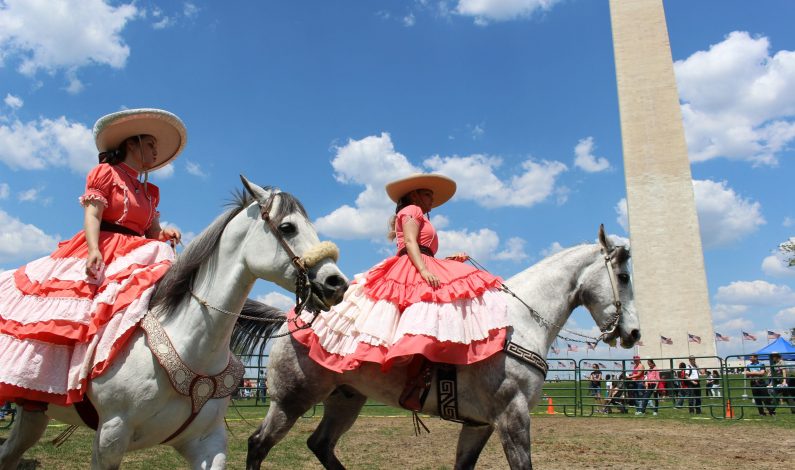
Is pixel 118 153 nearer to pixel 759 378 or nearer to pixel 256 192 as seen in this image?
pixel 256 192

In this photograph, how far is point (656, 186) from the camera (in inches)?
1088

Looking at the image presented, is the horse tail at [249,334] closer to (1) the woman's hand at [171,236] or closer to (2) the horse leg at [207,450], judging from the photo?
(1) the woman's hand at [171,236]

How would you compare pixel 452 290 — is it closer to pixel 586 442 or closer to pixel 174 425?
pixel 174 425

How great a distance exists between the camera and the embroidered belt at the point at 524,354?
4539 millimetres

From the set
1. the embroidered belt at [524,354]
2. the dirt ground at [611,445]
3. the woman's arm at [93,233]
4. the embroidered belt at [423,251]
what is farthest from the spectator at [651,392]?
the woman's arm at [93,233]

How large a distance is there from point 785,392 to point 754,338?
22.6ft

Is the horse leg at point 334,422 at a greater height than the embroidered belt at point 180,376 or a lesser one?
lesser

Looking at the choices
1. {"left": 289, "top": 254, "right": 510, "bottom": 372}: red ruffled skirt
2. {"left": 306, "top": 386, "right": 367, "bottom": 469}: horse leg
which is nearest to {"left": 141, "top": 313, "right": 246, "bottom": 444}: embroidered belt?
{"left": 289, "top": 254, "right": 510, "bottom": 372}: red ruffled skirt

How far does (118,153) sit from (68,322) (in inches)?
46.0

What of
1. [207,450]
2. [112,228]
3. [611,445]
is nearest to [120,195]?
[112,228]

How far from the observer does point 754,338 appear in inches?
864

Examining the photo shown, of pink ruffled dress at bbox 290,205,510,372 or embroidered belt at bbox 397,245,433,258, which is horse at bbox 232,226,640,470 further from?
embroidered belt at bbox 397,245,433,258

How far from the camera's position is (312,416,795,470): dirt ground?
8.16 m

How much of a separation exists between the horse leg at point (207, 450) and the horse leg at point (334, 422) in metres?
2.41
